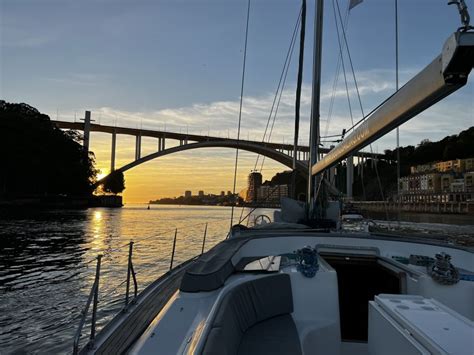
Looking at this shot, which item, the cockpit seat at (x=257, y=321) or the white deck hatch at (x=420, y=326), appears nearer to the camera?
the white deck hatch at (x=420, y=326)

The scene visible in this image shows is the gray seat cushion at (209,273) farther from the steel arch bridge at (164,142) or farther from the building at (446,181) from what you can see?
the building at (446,181)

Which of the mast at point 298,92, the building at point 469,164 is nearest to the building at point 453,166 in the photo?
the building at point 469,164

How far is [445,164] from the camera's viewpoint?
280 ft

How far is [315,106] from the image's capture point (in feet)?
21.3

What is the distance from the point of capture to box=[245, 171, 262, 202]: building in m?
8.95

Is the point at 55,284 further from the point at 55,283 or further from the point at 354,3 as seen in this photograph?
the point at 354,3

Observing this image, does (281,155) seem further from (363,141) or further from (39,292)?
(363,141)

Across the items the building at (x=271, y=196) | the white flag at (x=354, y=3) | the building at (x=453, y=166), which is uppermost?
the building at (x=453, y=166)

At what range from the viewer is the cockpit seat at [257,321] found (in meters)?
2.24

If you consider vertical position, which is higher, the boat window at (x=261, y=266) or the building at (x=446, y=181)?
the building at (x=446, y=181)

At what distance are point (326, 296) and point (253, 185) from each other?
21.3 ft

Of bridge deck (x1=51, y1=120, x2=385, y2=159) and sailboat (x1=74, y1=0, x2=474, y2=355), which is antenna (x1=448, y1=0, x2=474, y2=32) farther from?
bridge deck (x1=51, y1=120, x2=385, y2=159)

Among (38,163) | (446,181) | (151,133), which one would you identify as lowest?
(38,163)

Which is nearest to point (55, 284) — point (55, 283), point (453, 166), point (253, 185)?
point (55, 283)
